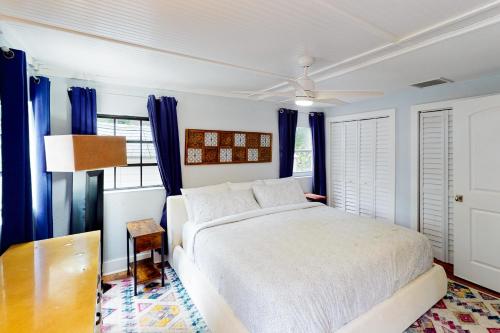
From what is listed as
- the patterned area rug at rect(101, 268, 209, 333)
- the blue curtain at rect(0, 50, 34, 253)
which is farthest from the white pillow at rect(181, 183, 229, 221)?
the blue curtain at rect(0, 50, 34, 253)

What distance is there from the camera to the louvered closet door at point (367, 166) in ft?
12.9

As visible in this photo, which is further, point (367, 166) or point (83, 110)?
point (367, 166)

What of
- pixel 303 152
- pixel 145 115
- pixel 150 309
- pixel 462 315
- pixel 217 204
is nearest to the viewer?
pixel 462 315

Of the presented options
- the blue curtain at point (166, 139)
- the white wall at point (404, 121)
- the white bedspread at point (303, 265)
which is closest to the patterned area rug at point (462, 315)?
the white bedspread at point (303, 265)

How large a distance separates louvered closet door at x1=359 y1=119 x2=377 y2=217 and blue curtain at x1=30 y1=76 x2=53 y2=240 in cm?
407

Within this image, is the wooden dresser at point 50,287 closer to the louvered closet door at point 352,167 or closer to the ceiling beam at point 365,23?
the ceiling beam at point 365,23

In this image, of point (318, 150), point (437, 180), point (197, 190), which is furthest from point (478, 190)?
point (197, 190)

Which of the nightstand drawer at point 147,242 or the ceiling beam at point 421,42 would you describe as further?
the nightstand drawer at point 147,242

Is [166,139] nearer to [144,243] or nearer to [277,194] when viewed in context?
[144,243]

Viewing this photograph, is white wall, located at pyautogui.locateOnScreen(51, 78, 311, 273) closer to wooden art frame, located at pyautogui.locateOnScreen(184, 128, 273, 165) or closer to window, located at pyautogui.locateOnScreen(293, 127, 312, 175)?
wooden art frame, located at pyautogui.locateOnScreen(184, 128, 273, 165)

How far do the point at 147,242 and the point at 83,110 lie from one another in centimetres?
155

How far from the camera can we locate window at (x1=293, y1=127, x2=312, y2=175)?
457cm

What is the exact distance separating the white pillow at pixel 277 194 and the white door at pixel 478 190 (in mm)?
1805

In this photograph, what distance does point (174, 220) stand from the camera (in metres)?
2.98
